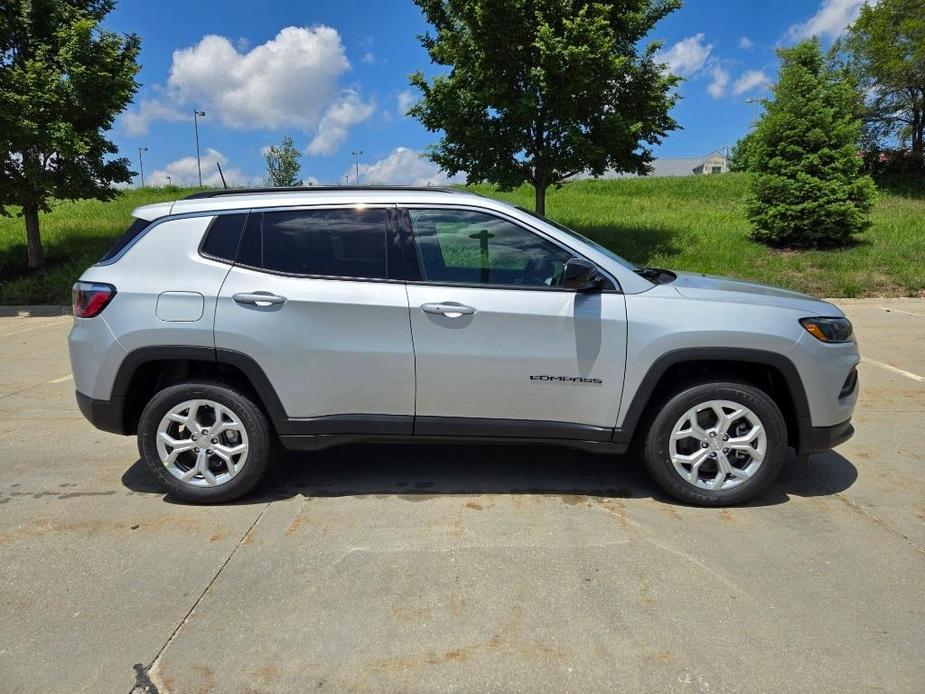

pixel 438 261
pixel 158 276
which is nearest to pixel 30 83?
pixel 158 276

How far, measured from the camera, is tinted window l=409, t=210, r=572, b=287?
3.60 metres

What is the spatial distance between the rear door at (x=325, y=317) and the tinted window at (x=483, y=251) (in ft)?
0.65

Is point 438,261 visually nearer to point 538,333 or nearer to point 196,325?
point 538,333

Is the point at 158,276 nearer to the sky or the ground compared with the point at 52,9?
nearer to the ground

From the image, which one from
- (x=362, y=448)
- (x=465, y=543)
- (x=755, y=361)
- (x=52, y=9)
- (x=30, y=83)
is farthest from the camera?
(x=52, y=9)

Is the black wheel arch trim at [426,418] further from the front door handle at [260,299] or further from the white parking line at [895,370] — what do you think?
the white parking line at [895,370]

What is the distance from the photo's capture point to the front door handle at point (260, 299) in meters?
3.49

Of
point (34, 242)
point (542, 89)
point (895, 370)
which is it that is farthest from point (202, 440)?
point (34, 242)

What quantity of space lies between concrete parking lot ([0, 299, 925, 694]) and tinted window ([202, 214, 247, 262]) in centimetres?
150

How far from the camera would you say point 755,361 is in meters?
3.46

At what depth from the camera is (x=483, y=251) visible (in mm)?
3680

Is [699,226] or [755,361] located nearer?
[755,361]

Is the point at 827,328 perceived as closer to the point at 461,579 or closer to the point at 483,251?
the point at 483,251

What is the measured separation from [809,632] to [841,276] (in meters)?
13.3
